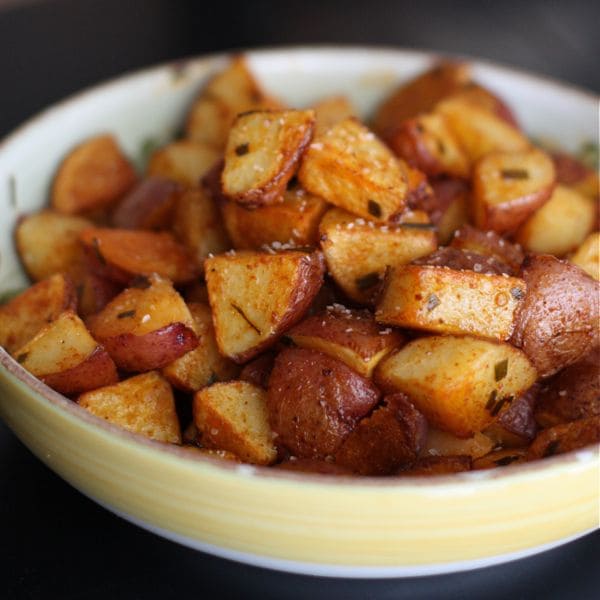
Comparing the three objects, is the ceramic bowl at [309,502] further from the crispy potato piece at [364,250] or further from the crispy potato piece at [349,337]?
the crispy potato piece at [364,250]

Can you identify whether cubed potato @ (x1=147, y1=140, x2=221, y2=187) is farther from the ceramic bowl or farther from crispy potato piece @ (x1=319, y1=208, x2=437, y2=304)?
the ceramic bowl

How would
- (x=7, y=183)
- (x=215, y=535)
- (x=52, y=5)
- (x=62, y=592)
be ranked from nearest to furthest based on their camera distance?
(x=215, y=535)
(x=62, y=592)
(x=7, y=183)
(x=52, y=5)

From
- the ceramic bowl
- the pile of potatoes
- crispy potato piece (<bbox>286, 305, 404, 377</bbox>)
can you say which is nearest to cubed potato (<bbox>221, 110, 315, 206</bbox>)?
the pile of potatoes

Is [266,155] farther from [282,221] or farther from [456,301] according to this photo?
[456,301]

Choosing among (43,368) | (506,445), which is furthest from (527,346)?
(43,368)

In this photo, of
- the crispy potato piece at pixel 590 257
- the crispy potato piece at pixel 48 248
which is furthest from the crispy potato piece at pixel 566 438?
the crispy potato piece at pixel 48 248

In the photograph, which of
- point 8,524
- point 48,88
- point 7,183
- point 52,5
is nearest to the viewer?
point 8,524

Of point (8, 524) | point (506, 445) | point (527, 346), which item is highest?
point (527, 346)

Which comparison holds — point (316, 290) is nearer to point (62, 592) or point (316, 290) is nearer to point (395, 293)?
point (395, 293)
